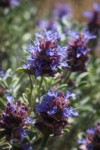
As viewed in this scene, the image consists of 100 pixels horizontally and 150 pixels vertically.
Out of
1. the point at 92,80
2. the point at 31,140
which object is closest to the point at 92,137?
the point at 31,140

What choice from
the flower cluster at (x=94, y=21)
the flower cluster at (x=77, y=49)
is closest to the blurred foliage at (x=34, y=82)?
the flower cluster at (x=77, y=49)

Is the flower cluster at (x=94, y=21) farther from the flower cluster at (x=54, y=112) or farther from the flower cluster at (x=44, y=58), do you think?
the flower cluster at (x=54, y=112)

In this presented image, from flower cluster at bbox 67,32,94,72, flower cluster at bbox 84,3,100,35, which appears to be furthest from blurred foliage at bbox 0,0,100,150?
flower cluster at bbox 84,3,100,35

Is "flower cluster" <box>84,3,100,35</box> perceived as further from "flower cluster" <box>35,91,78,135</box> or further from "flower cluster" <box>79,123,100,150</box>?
"flower cluster" <box>35,91,78,135</box>

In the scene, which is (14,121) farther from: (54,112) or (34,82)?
(34,82)

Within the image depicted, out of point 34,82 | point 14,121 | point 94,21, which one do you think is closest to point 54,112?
point 14,121
